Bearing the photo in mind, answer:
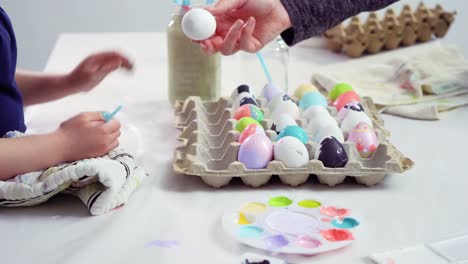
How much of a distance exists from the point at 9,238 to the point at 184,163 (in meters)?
0.24

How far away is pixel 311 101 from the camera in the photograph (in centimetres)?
101

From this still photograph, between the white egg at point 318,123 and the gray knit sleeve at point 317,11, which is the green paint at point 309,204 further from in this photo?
the gray knit sleeve at point 317,11

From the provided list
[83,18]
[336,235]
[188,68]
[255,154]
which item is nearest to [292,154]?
[255,154]

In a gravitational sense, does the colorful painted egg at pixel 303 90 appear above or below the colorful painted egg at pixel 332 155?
above

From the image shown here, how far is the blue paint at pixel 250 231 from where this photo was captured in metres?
0.68

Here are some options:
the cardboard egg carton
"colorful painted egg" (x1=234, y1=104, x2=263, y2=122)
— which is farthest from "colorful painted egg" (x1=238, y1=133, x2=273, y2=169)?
the cardboard egg carton

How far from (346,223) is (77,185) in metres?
0.31

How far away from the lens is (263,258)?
642 millimetres

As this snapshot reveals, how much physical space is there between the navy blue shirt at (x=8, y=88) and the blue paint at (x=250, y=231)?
0.43m

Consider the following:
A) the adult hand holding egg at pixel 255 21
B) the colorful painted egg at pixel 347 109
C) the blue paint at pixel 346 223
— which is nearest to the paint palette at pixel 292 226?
the blue paint at pixel 346 223

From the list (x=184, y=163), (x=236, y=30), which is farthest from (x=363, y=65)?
(x=184, y=163)

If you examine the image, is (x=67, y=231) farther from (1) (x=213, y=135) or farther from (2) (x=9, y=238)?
(1) (x=213, y=135)

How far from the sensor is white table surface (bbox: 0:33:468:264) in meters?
0.67

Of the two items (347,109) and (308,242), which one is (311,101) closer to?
(347,109)
